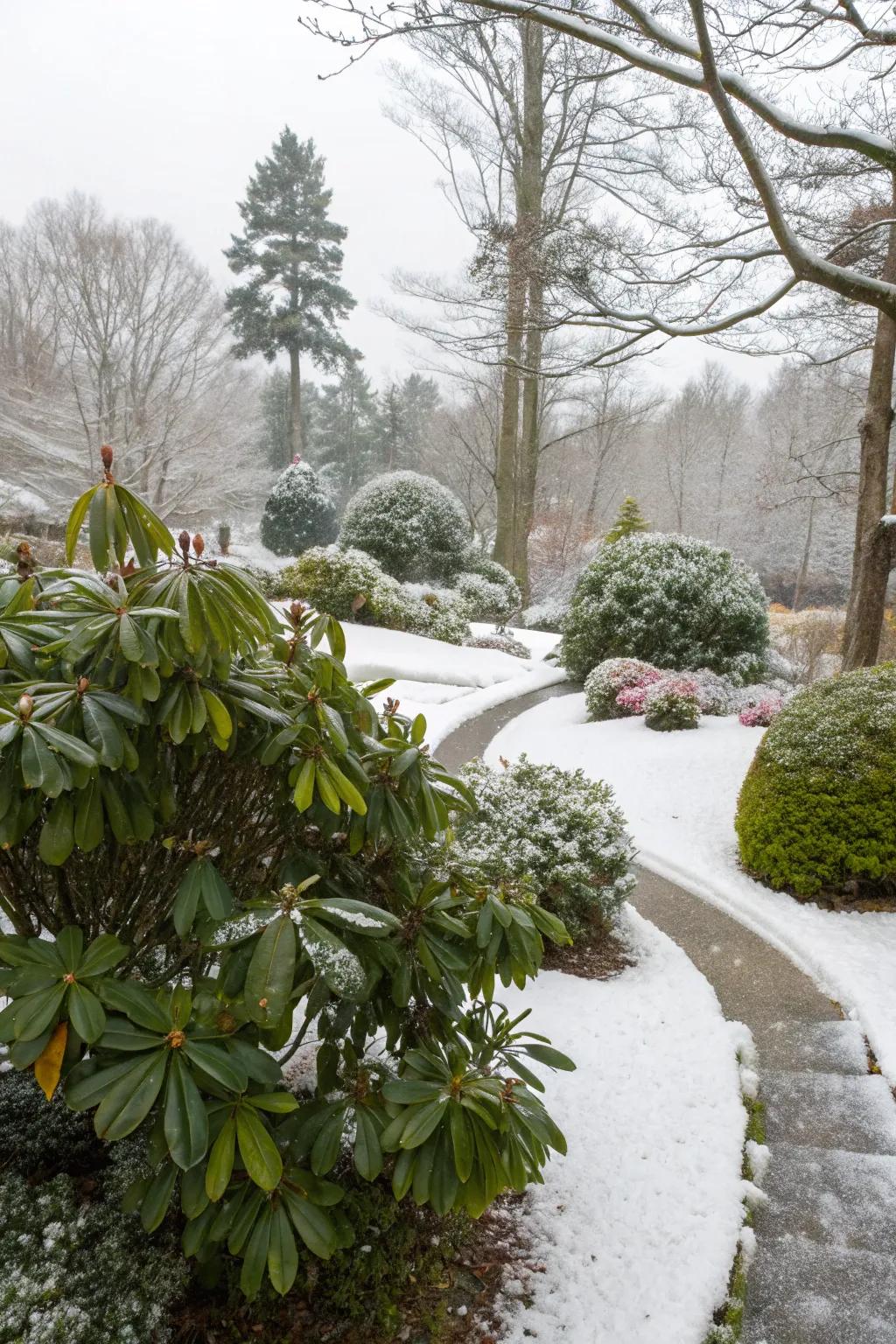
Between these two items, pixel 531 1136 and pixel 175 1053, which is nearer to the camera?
pixel 175 1053

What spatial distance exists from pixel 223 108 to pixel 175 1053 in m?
48.6

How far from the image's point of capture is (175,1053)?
50.9 inches

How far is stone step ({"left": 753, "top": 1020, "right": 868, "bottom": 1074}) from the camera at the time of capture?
297cm

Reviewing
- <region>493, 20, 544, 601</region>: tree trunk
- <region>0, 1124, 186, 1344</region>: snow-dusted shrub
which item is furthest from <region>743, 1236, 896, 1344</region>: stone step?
<region>493, 20, 544, 601</region>: tree trunk

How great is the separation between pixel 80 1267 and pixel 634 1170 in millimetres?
1601

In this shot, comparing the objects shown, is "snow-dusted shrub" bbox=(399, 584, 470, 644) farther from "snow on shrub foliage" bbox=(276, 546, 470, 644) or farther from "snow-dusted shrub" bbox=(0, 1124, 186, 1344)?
"snow-dusted shrub" bbox=(0, 1124, 186, 1344)

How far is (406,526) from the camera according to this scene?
12773 mm

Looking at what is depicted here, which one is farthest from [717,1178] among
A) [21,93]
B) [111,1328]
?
[21,93]

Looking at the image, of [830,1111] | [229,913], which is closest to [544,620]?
[830,1111]

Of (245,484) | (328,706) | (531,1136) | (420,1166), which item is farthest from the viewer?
(245,484)

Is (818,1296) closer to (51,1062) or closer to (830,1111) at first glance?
(830,1111)

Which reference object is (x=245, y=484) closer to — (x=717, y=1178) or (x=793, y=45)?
(x=793, y=45)

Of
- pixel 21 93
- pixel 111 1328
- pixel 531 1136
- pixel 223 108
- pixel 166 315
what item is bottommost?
pixel 111 1328

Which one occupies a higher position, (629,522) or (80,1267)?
(629,522)
